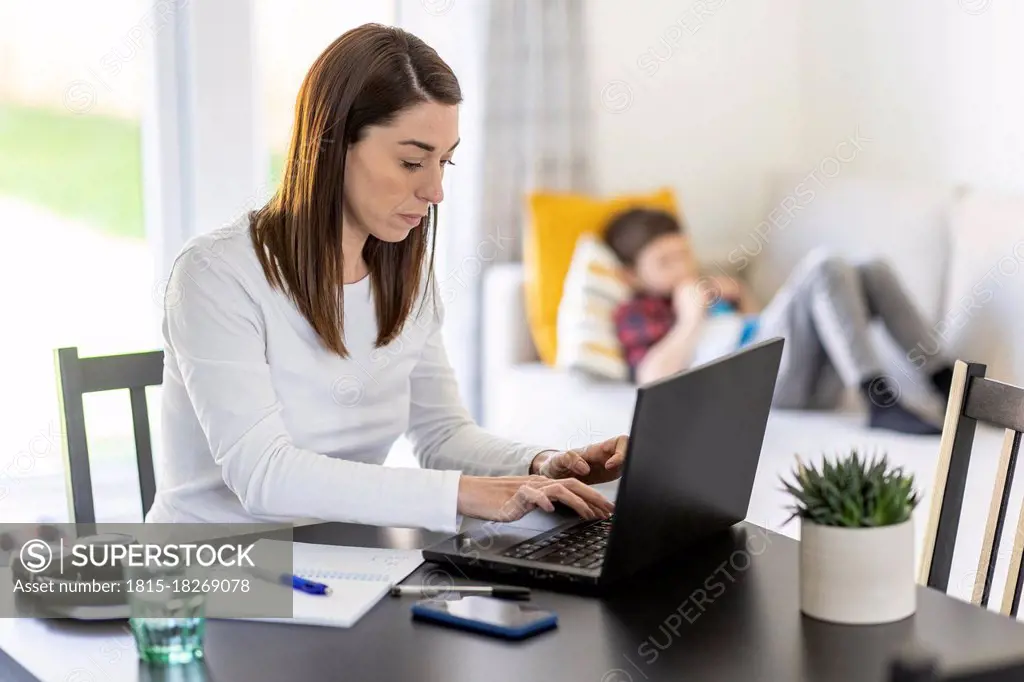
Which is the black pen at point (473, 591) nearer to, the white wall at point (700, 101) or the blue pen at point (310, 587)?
the blue pen at point (310, 587)

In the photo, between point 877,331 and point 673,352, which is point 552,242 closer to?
point 673,352

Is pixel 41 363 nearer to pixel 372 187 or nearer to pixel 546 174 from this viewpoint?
pixel 546 174

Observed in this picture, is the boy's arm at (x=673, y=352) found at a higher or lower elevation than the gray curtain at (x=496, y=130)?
lower

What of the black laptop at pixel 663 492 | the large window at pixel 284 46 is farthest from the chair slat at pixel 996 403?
the large window at pixel 284 46

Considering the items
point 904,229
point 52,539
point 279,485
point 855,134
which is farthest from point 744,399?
point 855,134

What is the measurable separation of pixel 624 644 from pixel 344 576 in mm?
306

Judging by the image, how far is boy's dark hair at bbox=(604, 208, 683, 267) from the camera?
11.3 ft

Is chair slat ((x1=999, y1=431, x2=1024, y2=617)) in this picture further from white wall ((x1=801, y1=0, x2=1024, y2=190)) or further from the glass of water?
white wall ((x1=801, y1=0, x2=1024, y2=190))

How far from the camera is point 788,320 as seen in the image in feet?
10.3

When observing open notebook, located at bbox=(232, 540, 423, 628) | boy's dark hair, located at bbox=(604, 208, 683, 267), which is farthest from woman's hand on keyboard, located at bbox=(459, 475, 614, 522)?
boy's dark hair, located at bbox=(604, 208, 683, 267)

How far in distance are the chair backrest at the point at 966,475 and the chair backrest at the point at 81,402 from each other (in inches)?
40.5

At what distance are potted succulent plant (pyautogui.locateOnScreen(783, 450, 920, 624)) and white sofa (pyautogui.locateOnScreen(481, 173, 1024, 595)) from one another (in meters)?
1.55

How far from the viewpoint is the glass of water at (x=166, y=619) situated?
0.98 m

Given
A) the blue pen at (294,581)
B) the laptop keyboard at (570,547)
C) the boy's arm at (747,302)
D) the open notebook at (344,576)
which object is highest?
the laptop keyboard at (570,547)
